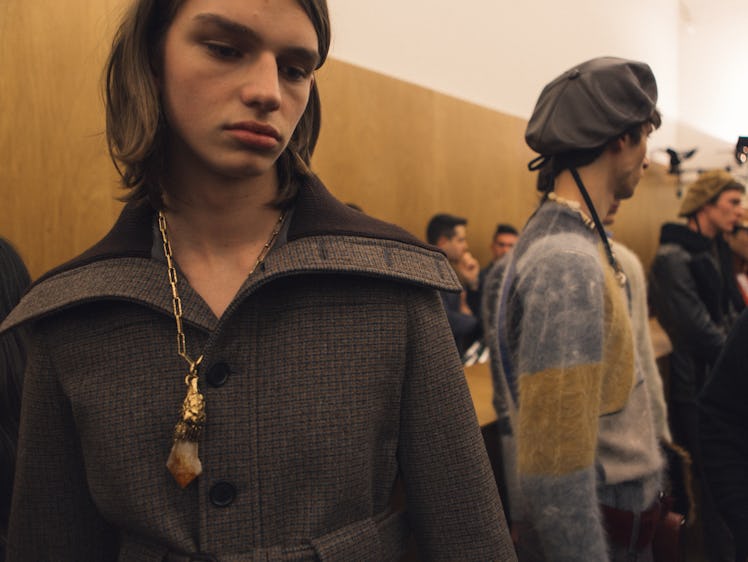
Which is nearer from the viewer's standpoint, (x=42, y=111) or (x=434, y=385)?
(x=434, y=385)

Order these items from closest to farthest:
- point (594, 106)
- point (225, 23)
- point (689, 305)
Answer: point (225, 23)
point (594, 106)
point (689, 305)

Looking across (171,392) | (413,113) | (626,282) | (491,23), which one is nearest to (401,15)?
(413,113)

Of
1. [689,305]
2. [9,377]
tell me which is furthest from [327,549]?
[689,305]

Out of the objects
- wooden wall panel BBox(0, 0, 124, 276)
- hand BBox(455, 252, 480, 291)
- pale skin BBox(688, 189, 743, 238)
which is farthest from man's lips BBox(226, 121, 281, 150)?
pale skin BBox(688, 189, 743, 238)

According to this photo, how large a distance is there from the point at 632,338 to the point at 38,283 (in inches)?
43.1

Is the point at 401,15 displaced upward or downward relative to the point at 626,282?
upward

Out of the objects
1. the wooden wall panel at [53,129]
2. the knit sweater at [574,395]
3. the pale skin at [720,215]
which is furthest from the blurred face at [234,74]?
the pale skin at [720,215]

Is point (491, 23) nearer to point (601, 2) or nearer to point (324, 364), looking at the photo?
point (601, 2)

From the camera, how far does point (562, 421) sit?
1.17 meters

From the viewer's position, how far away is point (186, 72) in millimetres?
798

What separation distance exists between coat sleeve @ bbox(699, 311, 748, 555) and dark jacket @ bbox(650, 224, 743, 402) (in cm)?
207

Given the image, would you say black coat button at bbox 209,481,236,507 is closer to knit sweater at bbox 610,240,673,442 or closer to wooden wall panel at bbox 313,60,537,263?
knit sweater at bbox 610,240,673,442

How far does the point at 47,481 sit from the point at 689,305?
3092mm

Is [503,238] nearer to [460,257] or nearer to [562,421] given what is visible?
[460,257]
